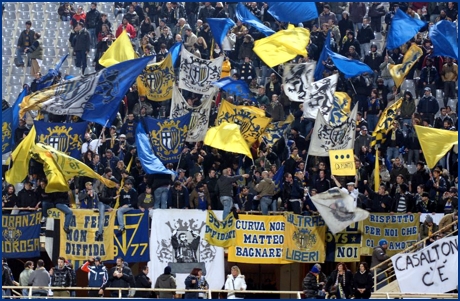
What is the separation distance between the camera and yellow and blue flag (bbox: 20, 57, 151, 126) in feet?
116

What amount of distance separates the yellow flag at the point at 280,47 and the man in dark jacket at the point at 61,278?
8032mm

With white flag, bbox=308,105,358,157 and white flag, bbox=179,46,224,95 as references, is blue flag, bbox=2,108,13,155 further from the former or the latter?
white flag, bbox=308,105,358,157

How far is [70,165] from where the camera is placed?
33.3 metres

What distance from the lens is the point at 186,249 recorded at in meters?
34.1

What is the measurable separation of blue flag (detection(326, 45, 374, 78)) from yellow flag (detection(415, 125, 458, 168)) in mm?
3623

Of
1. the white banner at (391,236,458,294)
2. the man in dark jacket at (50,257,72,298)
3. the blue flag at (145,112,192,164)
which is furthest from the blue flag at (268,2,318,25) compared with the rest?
the man in dark jacket at (50,257,72,298)

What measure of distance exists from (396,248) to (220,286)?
150 inches

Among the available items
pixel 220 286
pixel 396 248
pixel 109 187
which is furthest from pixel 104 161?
pixel 396 248

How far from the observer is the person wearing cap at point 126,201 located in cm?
3384

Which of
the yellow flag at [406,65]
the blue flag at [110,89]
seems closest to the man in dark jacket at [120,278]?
the blue flag at [110,89]

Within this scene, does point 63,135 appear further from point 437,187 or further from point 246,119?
point 437,187

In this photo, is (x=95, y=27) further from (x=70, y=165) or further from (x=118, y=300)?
(x=118, y=300)

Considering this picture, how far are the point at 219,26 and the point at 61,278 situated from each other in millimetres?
9629

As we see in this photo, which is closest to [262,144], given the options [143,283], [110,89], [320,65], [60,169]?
[320,65]
